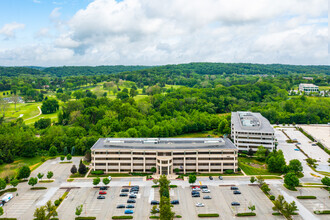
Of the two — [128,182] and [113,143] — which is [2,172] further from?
[128,182]

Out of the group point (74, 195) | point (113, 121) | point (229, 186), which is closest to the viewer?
point (74, 195)

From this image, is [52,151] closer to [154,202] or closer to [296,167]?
[154,202]

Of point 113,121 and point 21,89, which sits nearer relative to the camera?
point 113,121

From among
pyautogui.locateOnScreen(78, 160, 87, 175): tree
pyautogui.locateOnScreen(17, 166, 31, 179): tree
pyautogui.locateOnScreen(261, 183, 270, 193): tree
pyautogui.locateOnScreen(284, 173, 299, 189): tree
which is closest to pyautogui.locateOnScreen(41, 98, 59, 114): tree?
pyautogui.locateOnScreen(17, 166, 31, 179): tree

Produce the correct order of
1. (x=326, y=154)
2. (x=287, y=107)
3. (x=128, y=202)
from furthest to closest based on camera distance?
(x=287, y=107) < (x=326, y=154) < (x=128, y=202)

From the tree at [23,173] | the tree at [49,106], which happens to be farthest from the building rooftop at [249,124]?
the tree at [49,106]

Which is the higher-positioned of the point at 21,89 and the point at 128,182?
the point at 21,89

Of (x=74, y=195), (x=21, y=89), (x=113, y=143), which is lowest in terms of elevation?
(x=74, y=195)

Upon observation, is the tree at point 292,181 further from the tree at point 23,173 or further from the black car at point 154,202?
the tree at point 23,173

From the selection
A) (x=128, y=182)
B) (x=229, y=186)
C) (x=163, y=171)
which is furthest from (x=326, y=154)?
(x=128, y=182)
